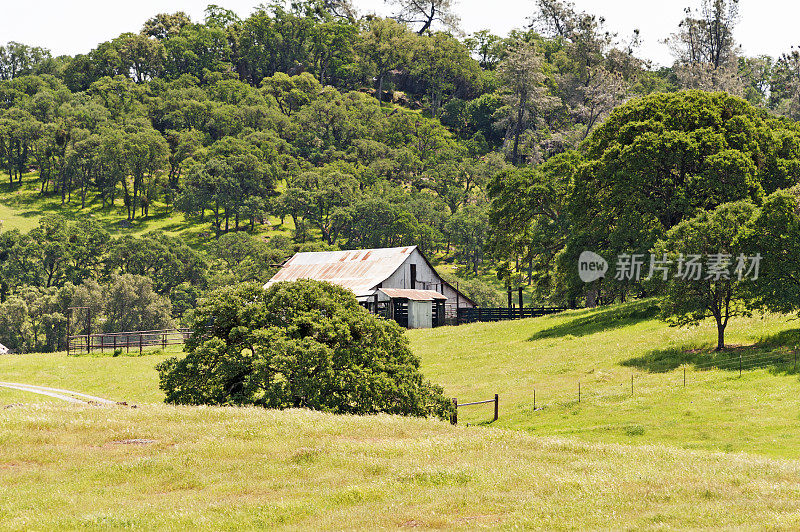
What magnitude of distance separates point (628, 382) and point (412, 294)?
121 ft

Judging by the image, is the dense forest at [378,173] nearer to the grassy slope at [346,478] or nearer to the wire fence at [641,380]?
the wire fence at [641,380]

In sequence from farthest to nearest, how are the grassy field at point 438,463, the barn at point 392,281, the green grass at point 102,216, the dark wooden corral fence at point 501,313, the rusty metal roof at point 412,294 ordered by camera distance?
the green grass at point 102,216, the barn at point 392,281, the dark wooden corral fence at point 501,313, the rusty metal roof at point 412,294, the grassy field at point 438,463

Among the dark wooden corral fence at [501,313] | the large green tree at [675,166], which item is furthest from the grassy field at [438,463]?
the dark wooden corral fence at [501,313]

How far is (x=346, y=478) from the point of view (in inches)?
674

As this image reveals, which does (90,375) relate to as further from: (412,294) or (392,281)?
(392,281)

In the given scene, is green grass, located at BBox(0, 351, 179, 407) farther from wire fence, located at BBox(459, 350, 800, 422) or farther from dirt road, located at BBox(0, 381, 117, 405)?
wire fence, located at BBox(459, 350, 800, 422)

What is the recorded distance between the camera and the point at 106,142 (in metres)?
Result: 146

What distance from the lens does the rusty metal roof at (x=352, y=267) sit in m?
76.0

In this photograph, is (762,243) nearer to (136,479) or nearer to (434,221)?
(136,479)

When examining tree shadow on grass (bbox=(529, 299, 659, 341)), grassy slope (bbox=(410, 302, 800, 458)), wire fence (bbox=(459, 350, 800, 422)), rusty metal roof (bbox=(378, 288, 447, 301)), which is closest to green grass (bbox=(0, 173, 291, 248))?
rusty metal roof (bbox=(378, 288, 447, 301))

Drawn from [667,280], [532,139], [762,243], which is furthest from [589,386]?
[532,139]

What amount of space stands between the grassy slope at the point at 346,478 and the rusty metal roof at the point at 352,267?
50.1 m

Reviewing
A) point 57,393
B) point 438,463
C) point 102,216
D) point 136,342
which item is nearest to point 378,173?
point 102,216

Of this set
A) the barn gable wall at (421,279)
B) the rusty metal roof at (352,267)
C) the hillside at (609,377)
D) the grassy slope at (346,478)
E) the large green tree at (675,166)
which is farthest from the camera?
the barn gable wall at (421,279)
